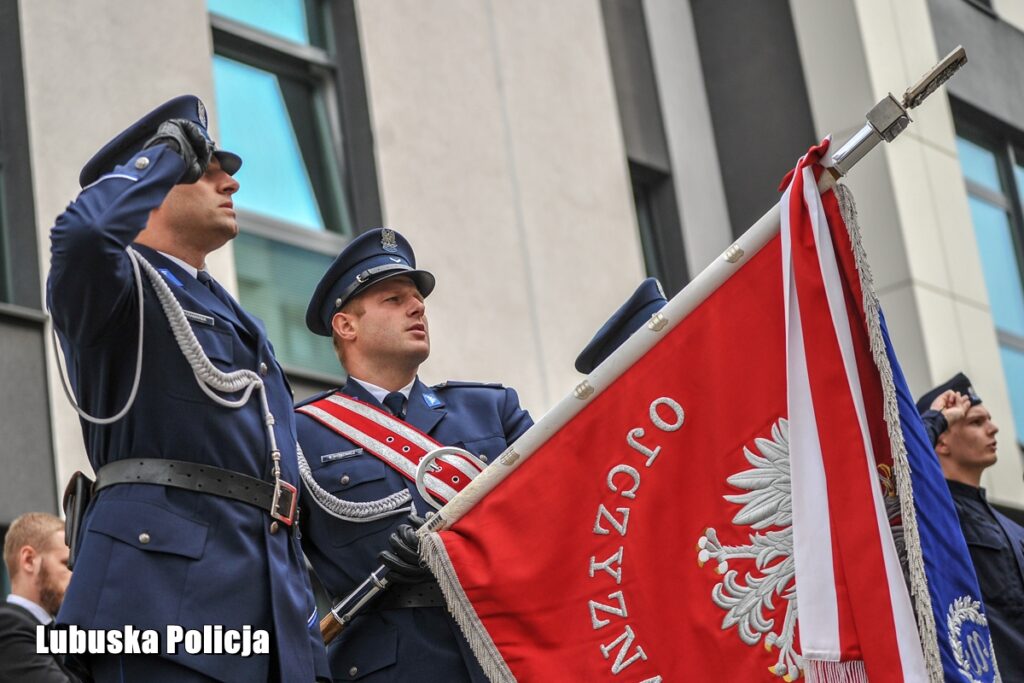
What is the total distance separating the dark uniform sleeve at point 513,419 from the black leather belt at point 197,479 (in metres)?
1.28

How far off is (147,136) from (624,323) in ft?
8.00

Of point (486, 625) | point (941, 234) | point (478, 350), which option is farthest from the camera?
point (941, 234)

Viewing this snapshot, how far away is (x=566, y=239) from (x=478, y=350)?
1341 millimetres

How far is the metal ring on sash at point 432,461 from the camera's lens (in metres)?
5.06

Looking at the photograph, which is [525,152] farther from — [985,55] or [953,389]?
[985,55]

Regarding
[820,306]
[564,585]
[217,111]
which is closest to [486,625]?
[564,585]

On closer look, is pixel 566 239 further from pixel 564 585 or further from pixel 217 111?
pixel 564 585

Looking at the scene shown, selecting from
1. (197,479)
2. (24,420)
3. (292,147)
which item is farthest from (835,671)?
(292,147)

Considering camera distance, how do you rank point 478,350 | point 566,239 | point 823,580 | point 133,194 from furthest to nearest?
1. point 566,239
2. point 478,350
3. point 823,580
4. point 133,194

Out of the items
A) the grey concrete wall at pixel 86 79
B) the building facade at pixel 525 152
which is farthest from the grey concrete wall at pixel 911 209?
the grey concrete wall at pixel 86 79

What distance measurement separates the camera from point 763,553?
4730 millimetres

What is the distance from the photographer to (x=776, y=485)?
15.6ft

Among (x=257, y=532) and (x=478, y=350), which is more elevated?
(x=478, y=350)

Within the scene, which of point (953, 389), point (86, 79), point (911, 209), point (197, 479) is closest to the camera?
point (197, 479)
